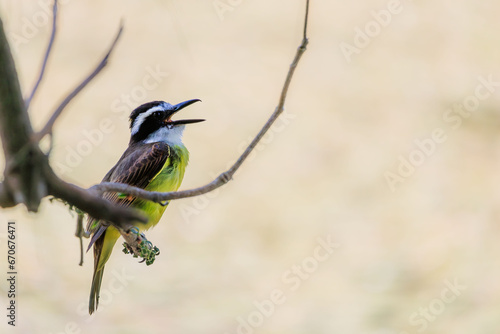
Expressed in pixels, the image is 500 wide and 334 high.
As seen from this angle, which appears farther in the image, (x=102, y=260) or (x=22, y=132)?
(x=102, y=260)

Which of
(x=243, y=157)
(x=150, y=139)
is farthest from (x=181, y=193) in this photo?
(x=150, y=139)

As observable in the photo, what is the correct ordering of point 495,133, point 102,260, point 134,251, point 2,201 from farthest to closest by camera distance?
point 495,133, point 102,260, point 134,251, point 2,201

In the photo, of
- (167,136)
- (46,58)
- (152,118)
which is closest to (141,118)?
(152,118)

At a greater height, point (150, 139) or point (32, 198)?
point (32, 198)

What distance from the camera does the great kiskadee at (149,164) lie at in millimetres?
3922

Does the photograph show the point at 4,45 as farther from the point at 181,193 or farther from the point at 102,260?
the point at 102,260

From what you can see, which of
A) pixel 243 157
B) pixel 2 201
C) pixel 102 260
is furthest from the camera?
pixel 102 260

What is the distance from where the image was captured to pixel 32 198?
116cm

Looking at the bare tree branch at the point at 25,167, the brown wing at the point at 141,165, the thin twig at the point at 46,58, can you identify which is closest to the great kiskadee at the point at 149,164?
the brown wing at the point at 141,165

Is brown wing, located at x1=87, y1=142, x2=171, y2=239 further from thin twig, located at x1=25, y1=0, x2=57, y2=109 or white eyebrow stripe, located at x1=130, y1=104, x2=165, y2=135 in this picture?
thin twig, located at x1=25, y1=0, x2=57, y2=109

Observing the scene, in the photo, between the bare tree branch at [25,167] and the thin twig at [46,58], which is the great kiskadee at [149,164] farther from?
the bare tree branch at [25,167]

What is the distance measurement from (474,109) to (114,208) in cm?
1197

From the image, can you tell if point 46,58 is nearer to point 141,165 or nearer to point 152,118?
point 141,165

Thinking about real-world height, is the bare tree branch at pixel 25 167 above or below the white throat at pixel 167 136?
above
